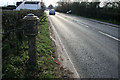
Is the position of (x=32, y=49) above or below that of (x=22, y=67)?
above

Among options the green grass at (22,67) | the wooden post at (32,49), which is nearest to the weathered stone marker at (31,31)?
the wooden post at (32,49)

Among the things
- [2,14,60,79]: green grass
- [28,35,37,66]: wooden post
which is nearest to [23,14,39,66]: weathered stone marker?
[28,35,37,66]: wooden post

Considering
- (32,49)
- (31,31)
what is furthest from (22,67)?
(31,31)

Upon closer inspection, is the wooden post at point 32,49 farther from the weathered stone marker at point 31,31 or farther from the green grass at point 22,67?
the green grass at point 22,67

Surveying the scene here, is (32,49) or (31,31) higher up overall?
(31,31)

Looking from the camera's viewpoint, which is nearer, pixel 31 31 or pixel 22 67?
pixel 31 31

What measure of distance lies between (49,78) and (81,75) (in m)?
1.04

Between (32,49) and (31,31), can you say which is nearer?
(31,31)

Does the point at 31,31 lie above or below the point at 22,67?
above

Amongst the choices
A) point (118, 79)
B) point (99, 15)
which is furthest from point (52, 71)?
point (99, 15)

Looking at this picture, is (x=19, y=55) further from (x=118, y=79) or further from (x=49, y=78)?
(x=118, y=79)

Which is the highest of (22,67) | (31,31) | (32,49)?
(31,31)

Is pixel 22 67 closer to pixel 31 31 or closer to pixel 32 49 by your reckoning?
pixel 32 49

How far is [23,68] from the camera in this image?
3246mm
